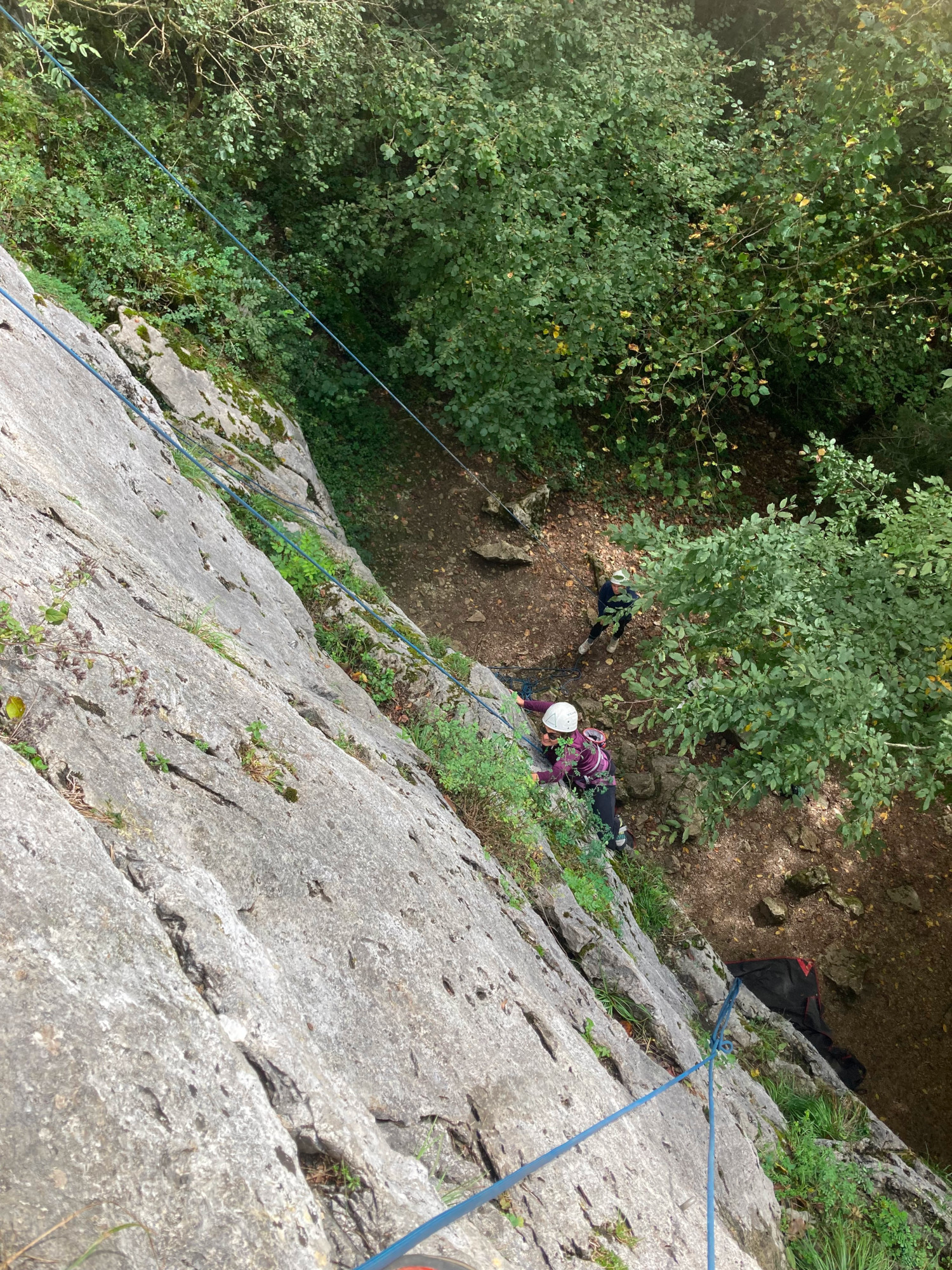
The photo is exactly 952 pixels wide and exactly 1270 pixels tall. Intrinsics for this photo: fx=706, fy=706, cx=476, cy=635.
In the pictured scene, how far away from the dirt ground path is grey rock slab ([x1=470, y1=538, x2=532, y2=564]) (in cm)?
13

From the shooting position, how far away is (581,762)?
6.57 metres

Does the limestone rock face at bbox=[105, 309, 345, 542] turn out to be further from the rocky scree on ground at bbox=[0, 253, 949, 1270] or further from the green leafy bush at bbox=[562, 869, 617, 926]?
the green leafy bush at bbox=[562, 869, 617, 926]

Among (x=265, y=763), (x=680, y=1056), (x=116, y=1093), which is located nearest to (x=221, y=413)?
(x=265, y=763)

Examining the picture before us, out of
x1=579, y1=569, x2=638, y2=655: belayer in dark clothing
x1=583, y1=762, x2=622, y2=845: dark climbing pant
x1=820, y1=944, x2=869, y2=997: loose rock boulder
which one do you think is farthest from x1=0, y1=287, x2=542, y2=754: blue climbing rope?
x1=820, y1=944, x2=869, y2=997: loose rock boulder

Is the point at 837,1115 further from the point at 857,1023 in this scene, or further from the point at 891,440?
the point at 891,440

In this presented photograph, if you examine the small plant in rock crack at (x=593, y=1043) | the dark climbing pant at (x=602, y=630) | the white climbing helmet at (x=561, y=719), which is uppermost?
the dark climbing pant at (x=602, y=630)

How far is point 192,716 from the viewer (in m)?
3.05

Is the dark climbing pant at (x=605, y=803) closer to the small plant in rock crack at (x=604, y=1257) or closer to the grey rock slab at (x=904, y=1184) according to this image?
the grey rock slab at (x=904, y=1184)

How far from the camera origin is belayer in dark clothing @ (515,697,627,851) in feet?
21.1

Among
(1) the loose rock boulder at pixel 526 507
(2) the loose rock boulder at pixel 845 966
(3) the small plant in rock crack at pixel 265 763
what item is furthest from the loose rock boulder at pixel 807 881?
(3) the small plant in rock crack at pixel 265 763

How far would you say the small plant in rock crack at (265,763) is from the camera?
124 inches

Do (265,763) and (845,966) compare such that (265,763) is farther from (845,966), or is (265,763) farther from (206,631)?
(845,966)

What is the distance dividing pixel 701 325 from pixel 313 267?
516 cm

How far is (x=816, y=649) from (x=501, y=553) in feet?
21.2
